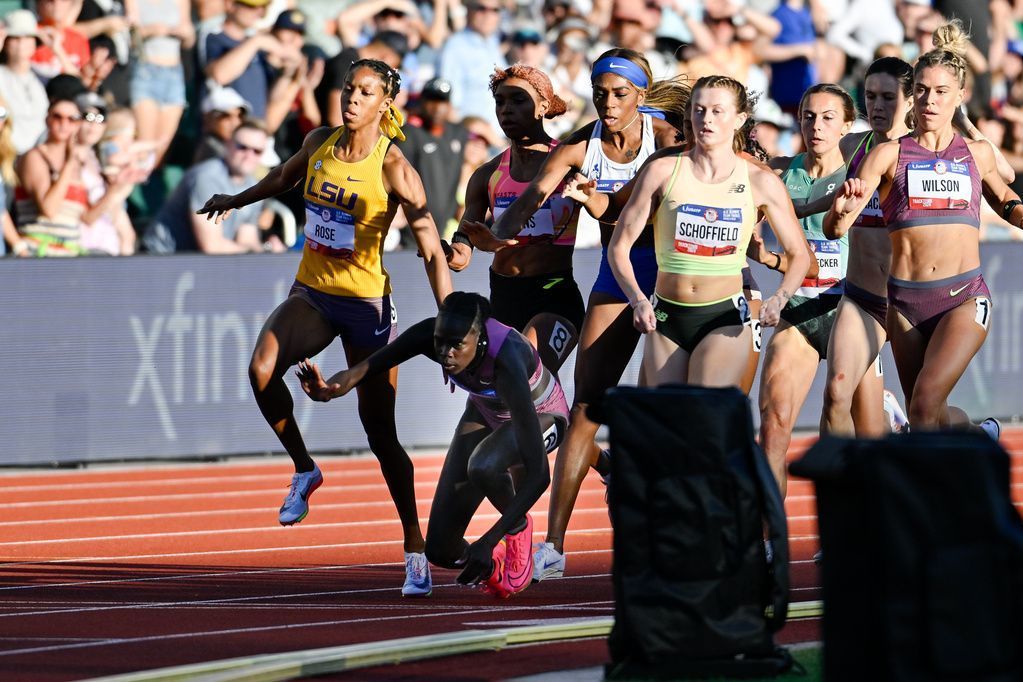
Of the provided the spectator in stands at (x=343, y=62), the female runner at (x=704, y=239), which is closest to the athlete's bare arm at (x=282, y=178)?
the female runner at (x=704, y=239)

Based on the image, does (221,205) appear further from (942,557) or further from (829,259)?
(942,557)

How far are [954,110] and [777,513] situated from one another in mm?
3581

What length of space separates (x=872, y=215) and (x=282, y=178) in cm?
286

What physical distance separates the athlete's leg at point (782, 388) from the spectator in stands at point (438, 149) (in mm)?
5571

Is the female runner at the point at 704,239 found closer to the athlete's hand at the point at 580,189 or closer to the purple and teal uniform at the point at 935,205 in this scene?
the athlete's hand at the point at 580,189

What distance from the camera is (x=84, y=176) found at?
1289 cm

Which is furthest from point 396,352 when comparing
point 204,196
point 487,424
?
point 204,196

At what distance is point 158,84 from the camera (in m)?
13.9

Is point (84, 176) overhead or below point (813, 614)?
overhead

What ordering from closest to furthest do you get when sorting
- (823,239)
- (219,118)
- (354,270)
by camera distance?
(354,270)
(823,239)
(219,118)

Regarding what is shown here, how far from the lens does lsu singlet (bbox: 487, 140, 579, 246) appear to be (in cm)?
901

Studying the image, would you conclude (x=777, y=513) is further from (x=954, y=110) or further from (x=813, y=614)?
(x=954, y=110)

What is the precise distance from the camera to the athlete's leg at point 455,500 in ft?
26.2

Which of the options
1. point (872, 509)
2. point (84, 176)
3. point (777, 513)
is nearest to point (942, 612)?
point (872, 509)
